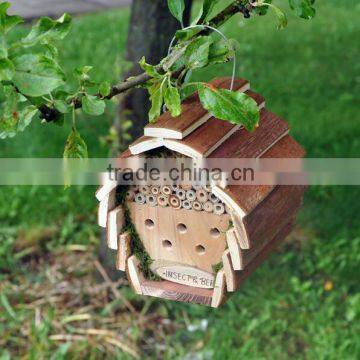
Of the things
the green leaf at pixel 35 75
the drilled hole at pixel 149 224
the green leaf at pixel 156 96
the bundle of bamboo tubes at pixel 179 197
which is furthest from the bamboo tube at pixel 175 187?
the green leaf at pixel 35 75

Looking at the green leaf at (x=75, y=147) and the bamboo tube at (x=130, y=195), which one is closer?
the green leaf at (x=75, y=147)

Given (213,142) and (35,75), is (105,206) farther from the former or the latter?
(35,75)

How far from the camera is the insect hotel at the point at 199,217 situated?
1.43 metres

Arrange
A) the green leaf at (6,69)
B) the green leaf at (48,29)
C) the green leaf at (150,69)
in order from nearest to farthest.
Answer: the green leaf at (6,69)
the green leaf at (48,29)
the green leaf at (150,69)

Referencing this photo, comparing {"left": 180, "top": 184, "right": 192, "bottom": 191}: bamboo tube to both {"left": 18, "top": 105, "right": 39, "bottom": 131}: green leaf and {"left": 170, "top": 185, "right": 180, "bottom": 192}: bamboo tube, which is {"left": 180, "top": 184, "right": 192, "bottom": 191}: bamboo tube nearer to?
{"left": 170, "top": 185, "right": 180, "bottom": 192}: bamboo tube

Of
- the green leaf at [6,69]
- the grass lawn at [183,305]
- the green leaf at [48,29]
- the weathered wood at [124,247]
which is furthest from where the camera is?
the grass lawn at [183,305]

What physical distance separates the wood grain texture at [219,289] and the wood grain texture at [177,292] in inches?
0.6

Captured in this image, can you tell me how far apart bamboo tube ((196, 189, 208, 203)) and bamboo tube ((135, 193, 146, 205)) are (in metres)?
0.13

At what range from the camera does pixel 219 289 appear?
5.13 feet

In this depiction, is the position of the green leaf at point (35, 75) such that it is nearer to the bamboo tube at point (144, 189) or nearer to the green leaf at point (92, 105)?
the green leaf at point (92, 105)

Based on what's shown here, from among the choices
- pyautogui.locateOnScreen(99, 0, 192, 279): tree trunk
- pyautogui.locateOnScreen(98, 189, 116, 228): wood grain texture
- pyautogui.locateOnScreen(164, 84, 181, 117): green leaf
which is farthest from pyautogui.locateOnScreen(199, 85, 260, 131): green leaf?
pyautogui.locateOnScreen(99, 0, 192, 279): tree trunk

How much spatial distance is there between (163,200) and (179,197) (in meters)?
0.04

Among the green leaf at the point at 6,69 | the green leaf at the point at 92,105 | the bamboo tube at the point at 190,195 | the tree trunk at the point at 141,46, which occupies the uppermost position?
the green leaf at the point at 6,69

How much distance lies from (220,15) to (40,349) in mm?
2202
